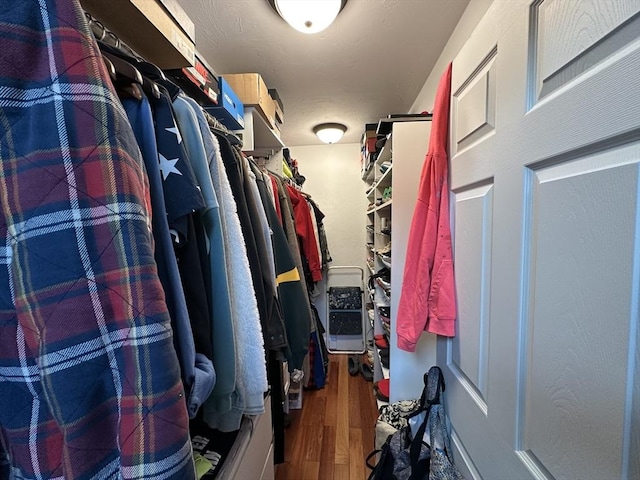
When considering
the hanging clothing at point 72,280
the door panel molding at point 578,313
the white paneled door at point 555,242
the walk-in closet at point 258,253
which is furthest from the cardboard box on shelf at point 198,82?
the door panel molding at point 578,313

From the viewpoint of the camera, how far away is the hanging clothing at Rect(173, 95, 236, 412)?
517mm

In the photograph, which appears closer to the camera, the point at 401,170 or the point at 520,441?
the point at 520,441

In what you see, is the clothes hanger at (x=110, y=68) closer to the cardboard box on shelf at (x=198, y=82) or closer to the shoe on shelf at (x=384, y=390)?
the cardboard box on shelf at (x=198, y=82)

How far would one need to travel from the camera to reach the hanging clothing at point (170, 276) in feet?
1.38

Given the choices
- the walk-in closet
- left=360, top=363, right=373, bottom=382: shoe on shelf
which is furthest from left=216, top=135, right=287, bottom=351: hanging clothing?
left=360, top=363, right=373, bottom=382: shoe on shelf

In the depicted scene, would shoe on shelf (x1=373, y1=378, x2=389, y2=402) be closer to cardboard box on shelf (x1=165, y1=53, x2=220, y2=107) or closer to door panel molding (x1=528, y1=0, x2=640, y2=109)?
door panel molding (x1=528, y1=0, x2=640, y2=109)

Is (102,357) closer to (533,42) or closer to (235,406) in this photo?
(235,406)

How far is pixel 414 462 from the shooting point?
872 millimetres

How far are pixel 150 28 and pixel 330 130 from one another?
1.86 metres

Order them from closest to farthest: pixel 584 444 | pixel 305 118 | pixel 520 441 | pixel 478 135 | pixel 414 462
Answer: pixel 584 444 < pixel 520 441 < pixel 478 135 < pixel 414 462 < pixel 305 118

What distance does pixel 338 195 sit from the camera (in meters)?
2.97

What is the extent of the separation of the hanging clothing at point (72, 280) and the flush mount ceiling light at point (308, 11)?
942 millimetres

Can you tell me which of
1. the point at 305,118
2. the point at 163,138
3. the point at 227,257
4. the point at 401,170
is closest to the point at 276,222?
the point at 227,257

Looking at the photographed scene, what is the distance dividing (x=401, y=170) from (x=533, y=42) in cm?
70
